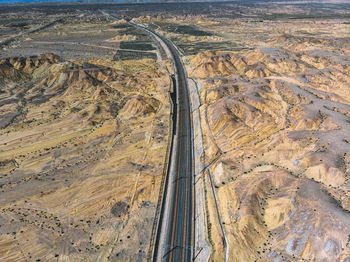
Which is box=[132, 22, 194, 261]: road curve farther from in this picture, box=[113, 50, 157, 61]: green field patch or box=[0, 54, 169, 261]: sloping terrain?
box=[113, 50, 157, 61]: green field patch

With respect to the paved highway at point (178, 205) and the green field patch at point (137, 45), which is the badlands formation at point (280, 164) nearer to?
the paved highway at point (178, 205)

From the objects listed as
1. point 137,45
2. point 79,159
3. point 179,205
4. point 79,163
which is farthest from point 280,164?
point 137,45

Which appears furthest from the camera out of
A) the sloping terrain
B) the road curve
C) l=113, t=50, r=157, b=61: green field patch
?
l=113, t=50, r=157, b=61: green field patch

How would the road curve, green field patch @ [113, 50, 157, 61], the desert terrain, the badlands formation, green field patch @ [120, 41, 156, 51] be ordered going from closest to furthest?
the badlands formation < the desert terrain < the road curve < green field patch @ [113, 50, 157, 61] < green field patch @ [120, 41, 156, 51]

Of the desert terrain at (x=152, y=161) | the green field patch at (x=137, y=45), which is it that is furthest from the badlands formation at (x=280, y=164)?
the green field patch at (x=137, y=45)

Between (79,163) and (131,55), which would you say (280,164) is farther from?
(131,55)

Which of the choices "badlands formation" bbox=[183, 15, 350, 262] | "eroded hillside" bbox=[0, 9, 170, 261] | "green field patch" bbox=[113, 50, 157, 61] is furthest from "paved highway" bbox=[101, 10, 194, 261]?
"green field patch" bbox=[113, 50, 157, 61]
